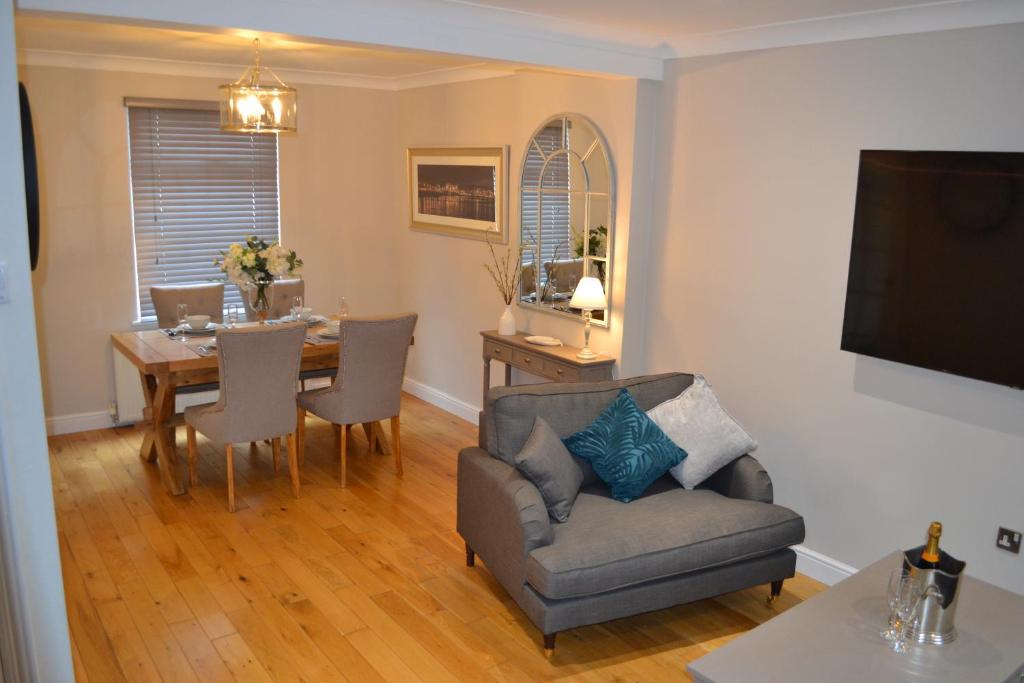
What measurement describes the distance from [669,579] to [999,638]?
113 centimetres

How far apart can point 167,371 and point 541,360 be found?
206cm

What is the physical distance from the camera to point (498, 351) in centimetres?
535

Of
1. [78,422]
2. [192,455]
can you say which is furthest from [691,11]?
[78,422]

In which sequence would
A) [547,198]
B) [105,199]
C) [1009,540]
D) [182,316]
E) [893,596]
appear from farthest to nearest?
[105,199] < [182,316] < [547,198] < [1009,540] < [893,596]

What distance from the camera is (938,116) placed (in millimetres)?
3281

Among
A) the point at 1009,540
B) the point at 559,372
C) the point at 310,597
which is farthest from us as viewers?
the point at 559,372

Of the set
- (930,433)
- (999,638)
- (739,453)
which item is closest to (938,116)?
(930,433)

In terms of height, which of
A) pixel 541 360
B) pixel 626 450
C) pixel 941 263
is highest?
pixel 941 263

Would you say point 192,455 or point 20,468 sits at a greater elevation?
point 20,468

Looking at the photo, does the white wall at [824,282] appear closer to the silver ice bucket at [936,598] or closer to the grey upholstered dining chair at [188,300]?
the silver ice bucket at [936,598]

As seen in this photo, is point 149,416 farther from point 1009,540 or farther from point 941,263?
point 1009,540

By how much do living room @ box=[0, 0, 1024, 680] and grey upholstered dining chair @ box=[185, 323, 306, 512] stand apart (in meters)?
0.41

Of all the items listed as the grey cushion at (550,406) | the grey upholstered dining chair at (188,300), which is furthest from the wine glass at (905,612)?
the grey upholstered dining chair at (188,300)

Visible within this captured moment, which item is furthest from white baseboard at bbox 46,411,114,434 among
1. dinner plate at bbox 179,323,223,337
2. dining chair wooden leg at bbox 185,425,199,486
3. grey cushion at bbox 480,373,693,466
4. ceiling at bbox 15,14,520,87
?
grey cushion at bbox 480,373,693,466
